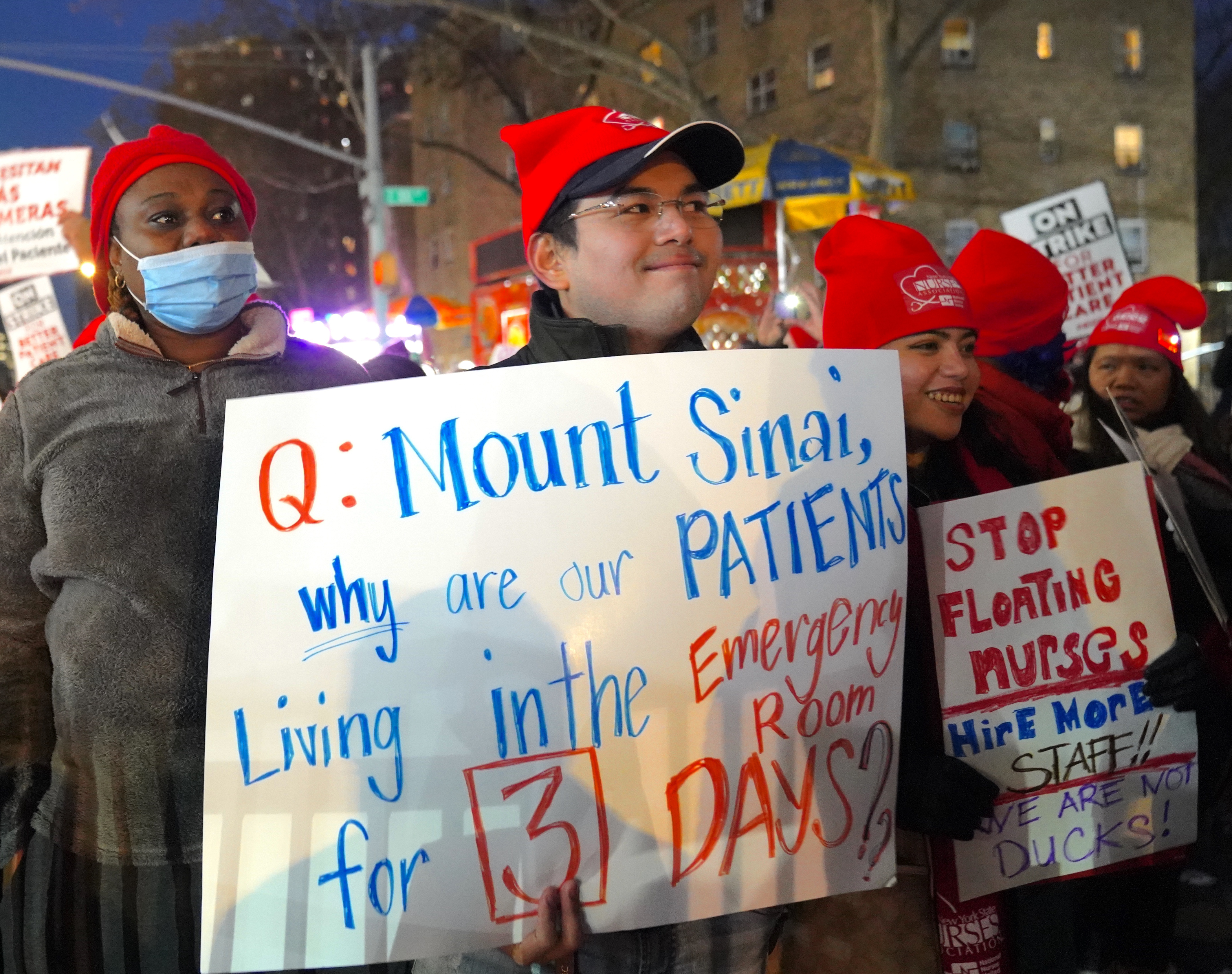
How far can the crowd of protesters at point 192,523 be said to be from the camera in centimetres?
174

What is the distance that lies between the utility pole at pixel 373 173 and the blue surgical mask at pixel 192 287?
1538 cm

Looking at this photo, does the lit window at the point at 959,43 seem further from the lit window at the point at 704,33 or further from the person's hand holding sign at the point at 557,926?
the person's hand holding sign at the point at 557,926

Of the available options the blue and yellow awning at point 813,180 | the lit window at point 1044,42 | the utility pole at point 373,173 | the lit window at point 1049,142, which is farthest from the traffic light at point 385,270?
the lit window at point 1044,42

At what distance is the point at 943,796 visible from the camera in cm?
165

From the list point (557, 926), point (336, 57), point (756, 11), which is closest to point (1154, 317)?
point (557, 926)

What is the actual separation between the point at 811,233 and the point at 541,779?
13011 mm

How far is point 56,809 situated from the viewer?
71.8 inches

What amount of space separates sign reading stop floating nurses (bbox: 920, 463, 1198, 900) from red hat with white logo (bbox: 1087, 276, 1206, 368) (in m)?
2.30

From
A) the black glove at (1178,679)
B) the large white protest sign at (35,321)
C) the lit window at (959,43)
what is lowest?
the black glove at (1178,679)

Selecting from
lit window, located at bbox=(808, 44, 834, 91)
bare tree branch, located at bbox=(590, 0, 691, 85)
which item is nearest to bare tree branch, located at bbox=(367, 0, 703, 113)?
bare tree branch, located at bbox=(590, 0, 691, 85)

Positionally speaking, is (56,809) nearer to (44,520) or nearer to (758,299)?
(44,520)

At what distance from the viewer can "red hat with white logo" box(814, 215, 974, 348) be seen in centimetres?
→ 209

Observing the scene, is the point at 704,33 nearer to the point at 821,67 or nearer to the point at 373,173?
the point at 821,67

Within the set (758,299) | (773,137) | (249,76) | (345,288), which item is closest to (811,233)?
(758,299)
